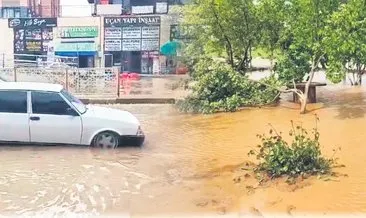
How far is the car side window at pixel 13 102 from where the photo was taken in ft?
35.9

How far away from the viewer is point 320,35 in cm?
1550

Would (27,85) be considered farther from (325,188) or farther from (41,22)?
(41,22)

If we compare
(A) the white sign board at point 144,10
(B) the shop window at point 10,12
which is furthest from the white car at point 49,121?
(B) the shop window at point 10,12

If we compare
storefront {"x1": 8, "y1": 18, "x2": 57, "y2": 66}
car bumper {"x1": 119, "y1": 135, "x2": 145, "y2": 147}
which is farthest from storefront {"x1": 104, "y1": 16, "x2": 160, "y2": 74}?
car bumper {"x1": 119, "y1": 135, "x2": 145, "y2": 147}

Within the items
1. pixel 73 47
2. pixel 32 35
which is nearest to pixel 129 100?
pixel 73 47

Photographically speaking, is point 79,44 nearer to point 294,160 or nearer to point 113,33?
point 113,33

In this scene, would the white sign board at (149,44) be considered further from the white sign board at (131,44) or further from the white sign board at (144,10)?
the white sign board at (144,10)

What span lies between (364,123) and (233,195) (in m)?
6.41

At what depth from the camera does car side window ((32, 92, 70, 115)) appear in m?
11.0

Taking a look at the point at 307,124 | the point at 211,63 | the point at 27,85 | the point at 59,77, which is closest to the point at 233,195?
the point at 27,85

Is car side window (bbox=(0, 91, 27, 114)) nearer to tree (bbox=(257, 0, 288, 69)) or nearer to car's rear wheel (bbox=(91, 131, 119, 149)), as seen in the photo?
car's rear wheel (bbox=(91, 131, 119, 149))

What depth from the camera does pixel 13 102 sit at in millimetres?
10992

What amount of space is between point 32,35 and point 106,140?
101 ft

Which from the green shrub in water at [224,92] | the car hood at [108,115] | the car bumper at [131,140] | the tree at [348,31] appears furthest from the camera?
the green shrub in water at [224,92]
